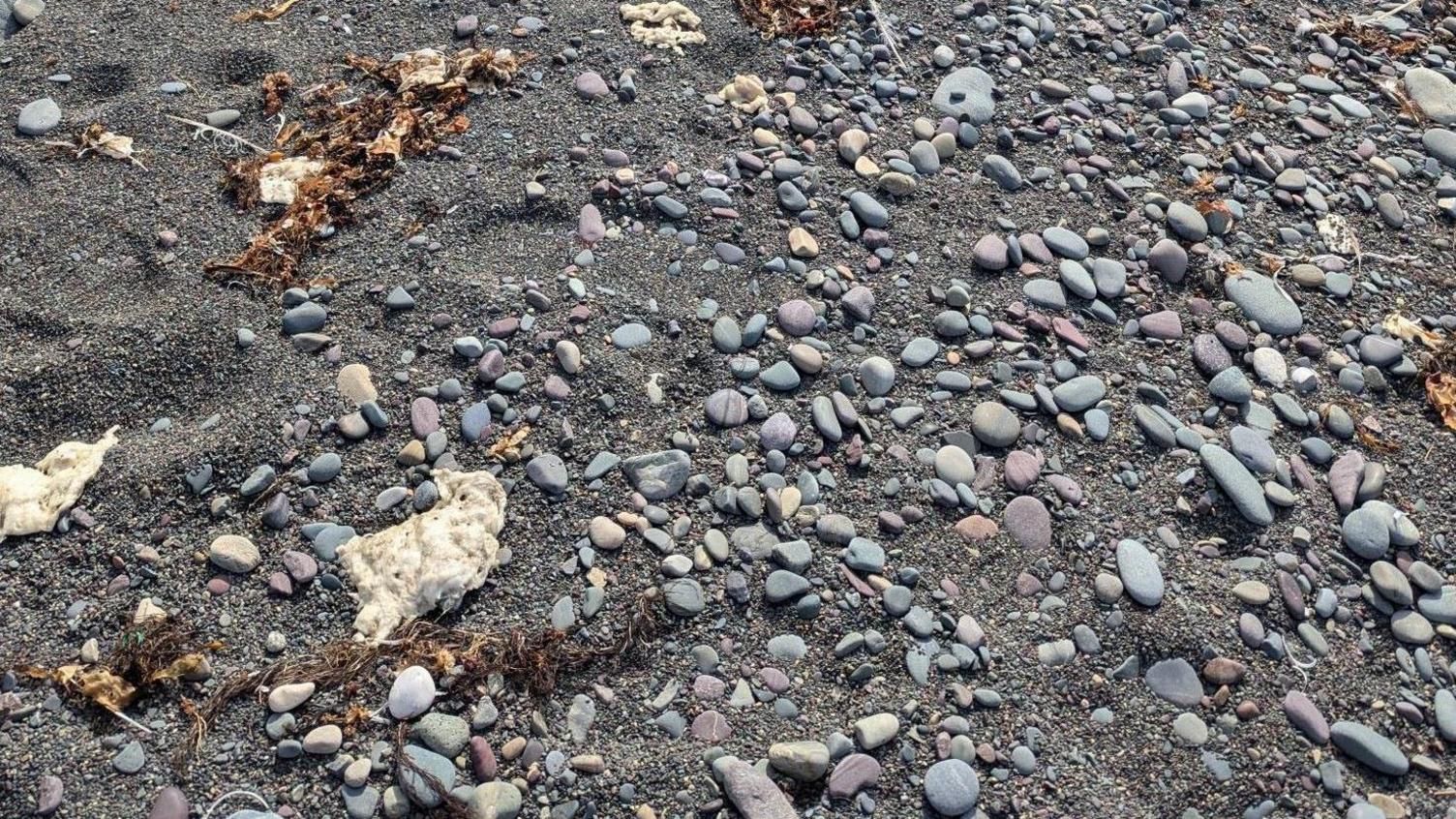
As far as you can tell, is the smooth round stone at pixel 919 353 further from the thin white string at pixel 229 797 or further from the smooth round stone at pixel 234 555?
the thin white string at pixel 229 797

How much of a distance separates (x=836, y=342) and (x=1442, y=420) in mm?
1366

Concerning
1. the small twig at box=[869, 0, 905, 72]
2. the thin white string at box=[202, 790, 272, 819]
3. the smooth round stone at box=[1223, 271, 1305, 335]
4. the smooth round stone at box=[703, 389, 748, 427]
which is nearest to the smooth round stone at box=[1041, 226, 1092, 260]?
the smooth round stone at box=[1223, 271, 1305, 335]

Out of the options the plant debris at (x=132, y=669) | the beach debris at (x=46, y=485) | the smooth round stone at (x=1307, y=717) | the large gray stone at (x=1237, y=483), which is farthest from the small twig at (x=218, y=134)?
the smooth round stone at (x=1307, y=717)

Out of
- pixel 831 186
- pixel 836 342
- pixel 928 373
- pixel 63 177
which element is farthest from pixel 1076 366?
pixel 63 177

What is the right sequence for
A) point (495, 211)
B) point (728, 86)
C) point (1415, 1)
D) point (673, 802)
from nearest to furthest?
point (673, 802), point (495, 211), point (728, 86), point (1415, 1)

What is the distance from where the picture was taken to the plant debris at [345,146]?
2.75 m

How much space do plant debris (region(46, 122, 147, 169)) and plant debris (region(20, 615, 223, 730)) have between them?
4.32 ft

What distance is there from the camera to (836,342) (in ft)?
8.83

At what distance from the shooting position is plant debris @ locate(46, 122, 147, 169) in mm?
2934

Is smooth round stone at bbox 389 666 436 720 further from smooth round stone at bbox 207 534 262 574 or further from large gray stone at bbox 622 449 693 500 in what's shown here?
large gray stone at bbox 622 449 693 500

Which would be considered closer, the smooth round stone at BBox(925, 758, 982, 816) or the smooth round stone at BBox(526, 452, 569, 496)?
the smooth round stone at BBox(925, 758, 982, 816)

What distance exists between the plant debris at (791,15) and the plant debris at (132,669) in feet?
6.99

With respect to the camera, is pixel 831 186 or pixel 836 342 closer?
pixel 836 342

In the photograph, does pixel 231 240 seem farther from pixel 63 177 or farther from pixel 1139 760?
pixel 1139 760
